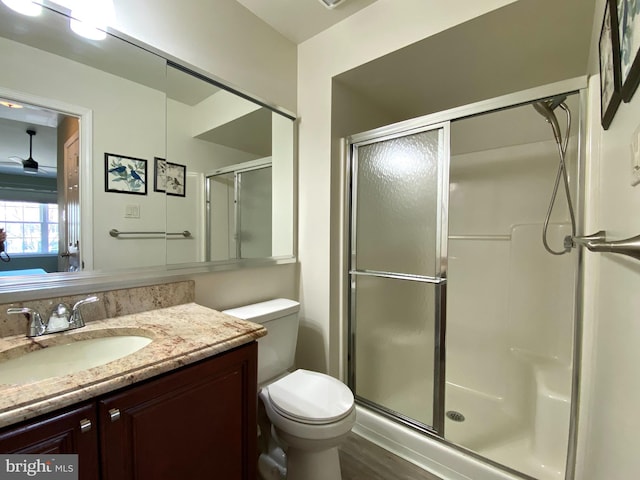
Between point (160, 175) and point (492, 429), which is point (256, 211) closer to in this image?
point (160, 175)

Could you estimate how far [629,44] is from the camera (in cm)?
57

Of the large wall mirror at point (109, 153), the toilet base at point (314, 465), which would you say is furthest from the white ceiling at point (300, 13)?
the toilet base at point (314, 465)

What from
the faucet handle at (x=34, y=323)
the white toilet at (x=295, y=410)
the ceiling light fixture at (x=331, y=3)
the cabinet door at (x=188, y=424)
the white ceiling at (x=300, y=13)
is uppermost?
the white ceiling at (x=300, y=13)

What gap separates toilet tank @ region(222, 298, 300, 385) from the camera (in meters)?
1.47

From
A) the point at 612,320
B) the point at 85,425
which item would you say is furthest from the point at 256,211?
the point at 612,320

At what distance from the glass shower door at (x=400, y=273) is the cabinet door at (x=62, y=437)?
1467 millimetres

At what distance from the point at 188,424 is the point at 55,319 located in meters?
0.62

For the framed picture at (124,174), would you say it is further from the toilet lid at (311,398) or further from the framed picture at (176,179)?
the toilet lid at (311,398)

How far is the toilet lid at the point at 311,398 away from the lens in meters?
1.20

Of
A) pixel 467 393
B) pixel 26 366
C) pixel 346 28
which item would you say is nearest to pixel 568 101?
pixel 346 28

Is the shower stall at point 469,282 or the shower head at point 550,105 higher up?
the shower head at point 550,105

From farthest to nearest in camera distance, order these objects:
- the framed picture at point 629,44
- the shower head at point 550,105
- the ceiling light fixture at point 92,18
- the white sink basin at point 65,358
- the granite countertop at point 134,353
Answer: the shower head at point 550,105
the ceiling light fixture at point 92,18
the white sink basin at point 65,358
the granite countertop at point 134,353
the framed picture at point 629,44

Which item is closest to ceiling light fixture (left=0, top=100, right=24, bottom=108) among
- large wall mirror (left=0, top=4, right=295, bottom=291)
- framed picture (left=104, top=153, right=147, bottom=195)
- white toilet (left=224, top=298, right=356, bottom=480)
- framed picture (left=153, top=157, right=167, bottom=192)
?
large wall mirror (left=0, top=4, right=295, bottom=291)

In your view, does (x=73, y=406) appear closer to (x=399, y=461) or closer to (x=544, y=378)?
(x=399, y=461)
